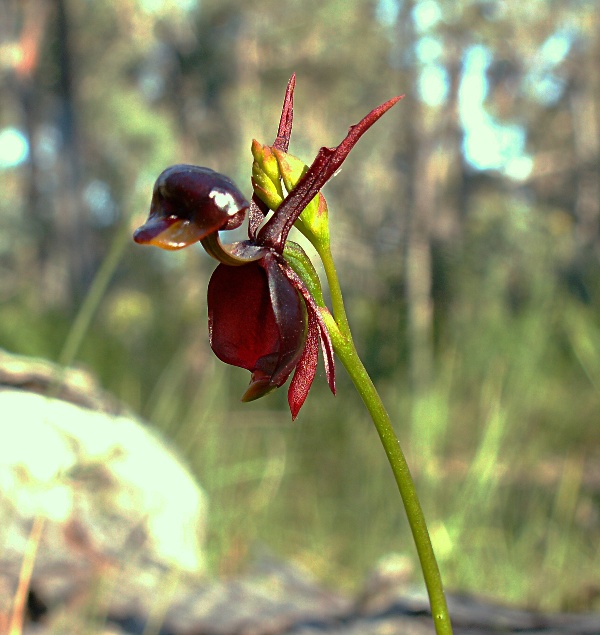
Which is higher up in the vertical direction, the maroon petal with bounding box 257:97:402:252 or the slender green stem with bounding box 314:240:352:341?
the maroon petal with bounding box 257:97:402:252

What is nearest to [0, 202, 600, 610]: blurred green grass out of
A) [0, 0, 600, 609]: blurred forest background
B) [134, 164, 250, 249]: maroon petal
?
[0, 0, 600, 609]: blurred forest background

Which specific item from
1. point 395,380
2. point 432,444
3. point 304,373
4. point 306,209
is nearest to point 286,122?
point 306,209

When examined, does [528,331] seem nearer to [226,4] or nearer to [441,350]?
[441,350]

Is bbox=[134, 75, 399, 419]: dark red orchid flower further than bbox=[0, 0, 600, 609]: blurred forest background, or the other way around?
bbox=[0, 0, 600, 609]: blurred forest background

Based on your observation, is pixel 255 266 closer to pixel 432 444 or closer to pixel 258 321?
pixel 258 321

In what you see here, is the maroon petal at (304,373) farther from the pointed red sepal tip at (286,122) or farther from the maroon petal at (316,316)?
the pointed red sepal tip at (286,122)

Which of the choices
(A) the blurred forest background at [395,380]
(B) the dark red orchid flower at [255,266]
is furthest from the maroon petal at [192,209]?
(A) the blurred forest background at [395,380]

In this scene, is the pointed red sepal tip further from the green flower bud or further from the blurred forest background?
the blurred forest background

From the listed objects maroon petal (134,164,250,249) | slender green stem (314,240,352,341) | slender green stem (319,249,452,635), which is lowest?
slender green stem (319,249,452,635)
